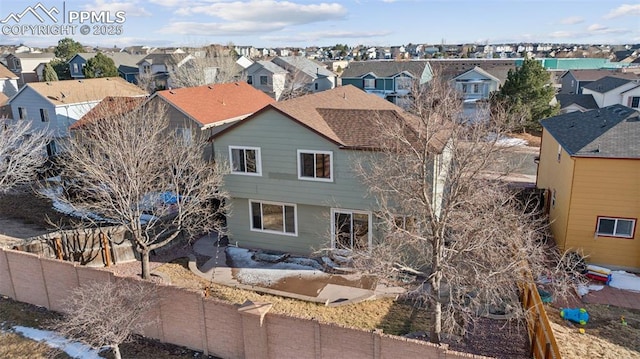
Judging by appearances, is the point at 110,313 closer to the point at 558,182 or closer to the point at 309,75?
the point at 558,182

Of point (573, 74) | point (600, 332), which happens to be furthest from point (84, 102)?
point (573, 74)

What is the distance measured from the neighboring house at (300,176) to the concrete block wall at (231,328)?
263 inches

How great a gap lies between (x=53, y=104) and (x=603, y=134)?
33.8m

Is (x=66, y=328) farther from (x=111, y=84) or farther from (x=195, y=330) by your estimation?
(x=111, y=84)

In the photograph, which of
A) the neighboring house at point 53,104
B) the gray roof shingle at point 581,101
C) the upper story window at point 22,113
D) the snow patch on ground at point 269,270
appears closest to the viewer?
the snow patch on ground at point 269,270

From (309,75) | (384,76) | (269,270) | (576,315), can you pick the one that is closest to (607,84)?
(384,76)

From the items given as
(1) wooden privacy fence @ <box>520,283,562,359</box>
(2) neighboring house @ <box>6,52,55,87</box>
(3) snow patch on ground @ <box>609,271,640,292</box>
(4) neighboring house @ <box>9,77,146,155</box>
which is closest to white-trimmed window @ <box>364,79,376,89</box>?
(4) neighboring house @ <box>9,77,146,155</box>

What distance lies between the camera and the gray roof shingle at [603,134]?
16828mm

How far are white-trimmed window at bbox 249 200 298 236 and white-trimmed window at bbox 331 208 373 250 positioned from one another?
1842 millimetres

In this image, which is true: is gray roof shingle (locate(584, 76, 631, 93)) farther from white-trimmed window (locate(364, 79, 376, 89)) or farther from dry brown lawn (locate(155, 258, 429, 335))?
dry brown lawn (locate(155, 258, 429, 335))

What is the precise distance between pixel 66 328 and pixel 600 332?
15.4 metres

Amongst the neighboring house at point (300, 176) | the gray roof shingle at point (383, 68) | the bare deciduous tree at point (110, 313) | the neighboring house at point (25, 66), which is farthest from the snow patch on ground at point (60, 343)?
the neighboring house at point (25, 66)

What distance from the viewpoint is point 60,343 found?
12.2 m

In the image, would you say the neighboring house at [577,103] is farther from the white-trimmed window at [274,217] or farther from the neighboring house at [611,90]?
the white-trimmed window at [274,217]
